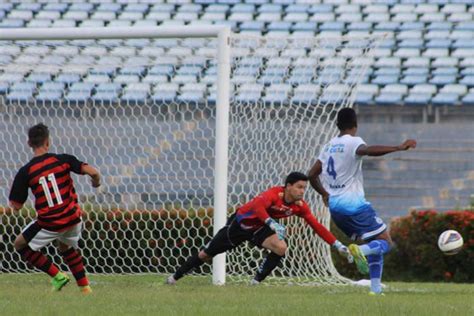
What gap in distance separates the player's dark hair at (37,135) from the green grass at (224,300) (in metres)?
1.21

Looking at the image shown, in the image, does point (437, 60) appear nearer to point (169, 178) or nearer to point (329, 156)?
point (169, 178)

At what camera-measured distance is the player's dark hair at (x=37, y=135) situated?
909 centimetres

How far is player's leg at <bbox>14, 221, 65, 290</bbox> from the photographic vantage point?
9273 mm

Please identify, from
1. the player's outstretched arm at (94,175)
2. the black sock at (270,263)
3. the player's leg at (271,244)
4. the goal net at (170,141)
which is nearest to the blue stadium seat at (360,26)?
the goal net at (170,141)

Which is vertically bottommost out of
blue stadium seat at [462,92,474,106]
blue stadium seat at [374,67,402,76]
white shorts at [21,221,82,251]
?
blue stadium seat at [462,92,474,106]

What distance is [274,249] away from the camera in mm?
10070

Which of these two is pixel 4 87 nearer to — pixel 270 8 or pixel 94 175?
pixel 94 175

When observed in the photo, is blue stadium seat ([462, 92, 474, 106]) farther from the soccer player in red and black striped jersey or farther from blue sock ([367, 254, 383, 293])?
the soccer player in red and black striped jersey

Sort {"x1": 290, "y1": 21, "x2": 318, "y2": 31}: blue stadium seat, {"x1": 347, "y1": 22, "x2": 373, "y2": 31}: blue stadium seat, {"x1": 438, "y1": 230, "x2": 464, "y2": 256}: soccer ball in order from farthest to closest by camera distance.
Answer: {"x1": 290, "y1": 21, "x2": 318, "y2": 31}: blue stadium seat, {"x1": 347, "y1": 22, "x2": 373, "y2": 31}: blue stadium seat, {"x1": 438, "y1": 230, "x2": 464, "y2": 256}: soccer ball

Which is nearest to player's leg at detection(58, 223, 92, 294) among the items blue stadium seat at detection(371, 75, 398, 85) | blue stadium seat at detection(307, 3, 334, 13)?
blue stadium seat at detection(371, 75, 398, 85)

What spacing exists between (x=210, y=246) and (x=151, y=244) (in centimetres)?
289

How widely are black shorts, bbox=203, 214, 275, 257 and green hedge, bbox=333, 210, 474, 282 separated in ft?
15.8

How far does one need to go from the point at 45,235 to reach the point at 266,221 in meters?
1.86

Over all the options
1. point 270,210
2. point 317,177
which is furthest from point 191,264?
point 317,177
